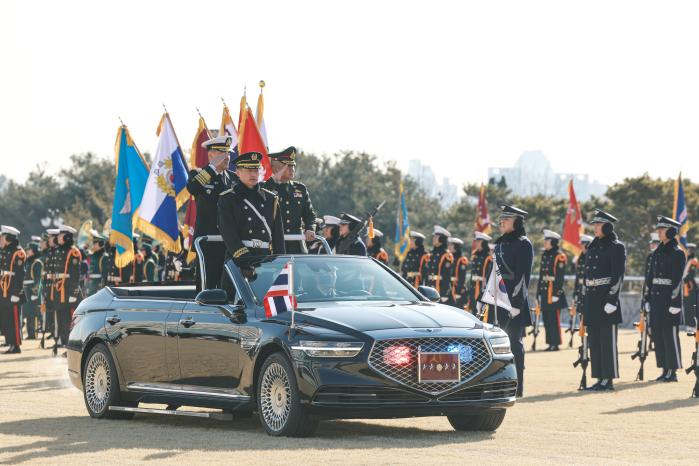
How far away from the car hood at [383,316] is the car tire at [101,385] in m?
2.70

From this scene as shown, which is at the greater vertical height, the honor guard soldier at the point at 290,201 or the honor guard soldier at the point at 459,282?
the honor guard soldier at the point at 290,201

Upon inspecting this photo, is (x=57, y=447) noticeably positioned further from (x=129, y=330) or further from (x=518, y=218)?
(x=518, y=218)

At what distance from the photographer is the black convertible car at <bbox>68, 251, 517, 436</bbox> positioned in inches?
458

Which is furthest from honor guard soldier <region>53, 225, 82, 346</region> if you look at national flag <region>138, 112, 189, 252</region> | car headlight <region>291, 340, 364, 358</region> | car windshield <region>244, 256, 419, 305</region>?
car headlight <region>291, 340, 364, 358</region>

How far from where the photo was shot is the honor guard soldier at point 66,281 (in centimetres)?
2823

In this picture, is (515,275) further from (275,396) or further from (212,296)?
(275,396)

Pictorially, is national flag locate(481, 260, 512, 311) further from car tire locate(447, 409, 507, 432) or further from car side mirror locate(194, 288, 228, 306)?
car side mirror locate(194, 288, 228, 306)

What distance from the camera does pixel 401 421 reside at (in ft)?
44.9

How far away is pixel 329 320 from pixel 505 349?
1482mm

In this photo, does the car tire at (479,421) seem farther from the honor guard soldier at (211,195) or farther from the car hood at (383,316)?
the honor guard soldier at (211,195)

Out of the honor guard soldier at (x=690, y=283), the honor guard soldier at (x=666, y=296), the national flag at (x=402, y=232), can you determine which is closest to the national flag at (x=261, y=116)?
the honor guard soldier at (x=666, y=296)

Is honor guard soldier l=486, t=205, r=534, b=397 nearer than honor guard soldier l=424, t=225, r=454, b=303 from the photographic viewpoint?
Yes

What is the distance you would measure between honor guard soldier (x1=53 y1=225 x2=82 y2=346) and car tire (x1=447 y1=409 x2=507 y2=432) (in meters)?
16.4

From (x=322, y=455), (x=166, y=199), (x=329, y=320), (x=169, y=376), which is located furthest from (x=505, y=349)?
(x=166, y=199)
